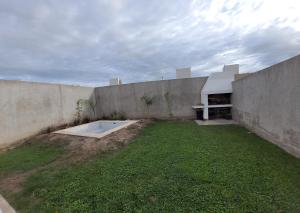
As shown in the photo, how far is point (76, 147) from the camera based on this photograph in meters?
5.56

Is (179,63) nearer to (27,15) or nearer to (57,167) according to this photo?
(27,15)

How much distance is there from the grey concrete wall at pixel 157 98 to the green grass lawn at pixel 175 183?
623 centimetres

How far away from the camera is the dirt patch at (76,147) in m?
3.52

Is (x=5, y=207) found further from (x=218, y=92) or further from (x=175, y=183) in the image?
(x=218, y=92)

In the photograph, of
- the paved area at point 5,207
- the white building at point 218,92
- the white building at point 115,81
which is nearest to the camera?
the paved area at point 5,207

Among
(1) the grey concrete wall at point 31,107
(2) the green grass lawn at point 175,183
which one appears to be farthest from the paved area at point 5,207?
(1) the grey concrete wall at point 31,107

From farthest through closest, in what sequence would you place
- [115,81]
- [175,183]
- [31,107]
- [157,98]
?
[115,81] → [157,98] → [31,107] → [175,183]

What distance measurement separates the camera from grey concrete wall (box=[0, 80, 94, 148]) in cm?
652

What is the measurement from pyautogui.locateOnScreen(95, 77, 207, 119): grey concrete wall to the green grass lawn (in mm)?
6231

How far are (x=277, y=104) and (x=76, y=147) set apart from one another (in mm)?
6929

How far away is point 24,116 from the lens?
727 cm

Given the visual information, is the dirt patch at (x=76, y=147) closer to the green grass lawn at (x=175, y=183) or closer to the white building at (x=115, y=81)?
the green grass lawn at (x=175, y=183)

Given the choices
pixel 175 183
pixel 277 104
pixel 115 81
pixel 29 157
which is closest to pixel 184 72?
pixel 115 81

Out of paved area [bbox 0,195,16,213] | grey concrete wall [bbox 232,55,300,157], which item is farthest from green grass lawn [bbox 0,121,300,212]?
grey concrete wall [bbox 232,55,300,157]
